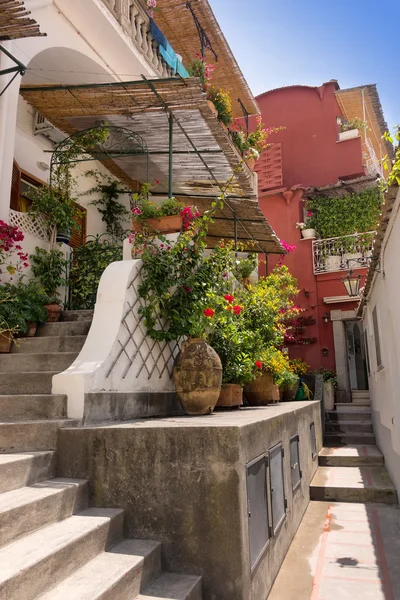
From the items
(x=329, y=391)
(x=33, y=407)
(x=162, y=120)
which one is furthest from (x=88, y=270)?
(x=329, y=391)

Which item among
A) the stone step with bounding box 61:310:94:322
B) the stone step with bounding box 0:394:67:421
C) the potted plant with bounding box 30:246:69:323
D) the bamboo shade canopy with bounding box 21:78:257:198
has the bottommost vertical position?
the stone step with bounding box 0:394:67:421

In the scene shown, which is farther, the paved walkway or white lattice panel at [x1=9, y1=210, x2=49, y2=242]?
white lattice panel at [x1=9, y1=210, x2=49, y2=242]

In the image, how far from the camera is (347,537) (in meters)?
4.92

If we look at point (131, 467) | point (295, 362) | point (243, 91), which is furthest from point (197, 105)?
point (295, 362)

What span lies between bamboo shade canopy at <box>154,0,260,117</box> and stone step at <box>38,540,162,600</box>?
10371mm

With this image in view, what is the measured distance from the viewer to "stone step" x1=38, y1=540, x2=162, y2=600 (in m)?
2.16

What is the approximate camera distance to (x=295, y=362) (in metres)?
14.4

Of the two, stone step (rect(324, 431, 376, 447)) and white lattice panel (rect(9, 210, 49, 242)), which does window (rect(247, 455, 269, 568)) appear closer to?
white lattice panel (rect(9, 210, 49, 242))

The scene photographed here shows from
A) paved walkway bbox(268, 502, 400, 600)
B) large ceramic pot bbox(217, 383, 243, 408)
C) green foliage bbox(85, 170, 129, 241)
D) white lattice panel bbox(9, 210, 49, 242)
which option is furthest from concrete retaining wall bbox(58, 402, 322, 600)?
green foliage bbox(85, 170, 129, 241)

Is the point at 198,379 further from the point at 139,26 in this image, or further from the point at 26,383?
the point at 139,26

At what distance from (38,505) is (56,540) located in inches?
10.2

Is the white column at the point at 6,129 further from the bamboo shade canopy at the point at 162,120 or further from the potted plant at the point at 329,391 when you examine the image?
the potted plant at the point at 329,391

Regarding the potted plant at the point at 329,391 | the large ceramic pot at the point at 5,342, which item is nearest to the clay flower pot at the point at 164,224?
the large ceramic pot at the point at 5,342

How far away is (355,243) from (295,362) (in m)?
4.38
